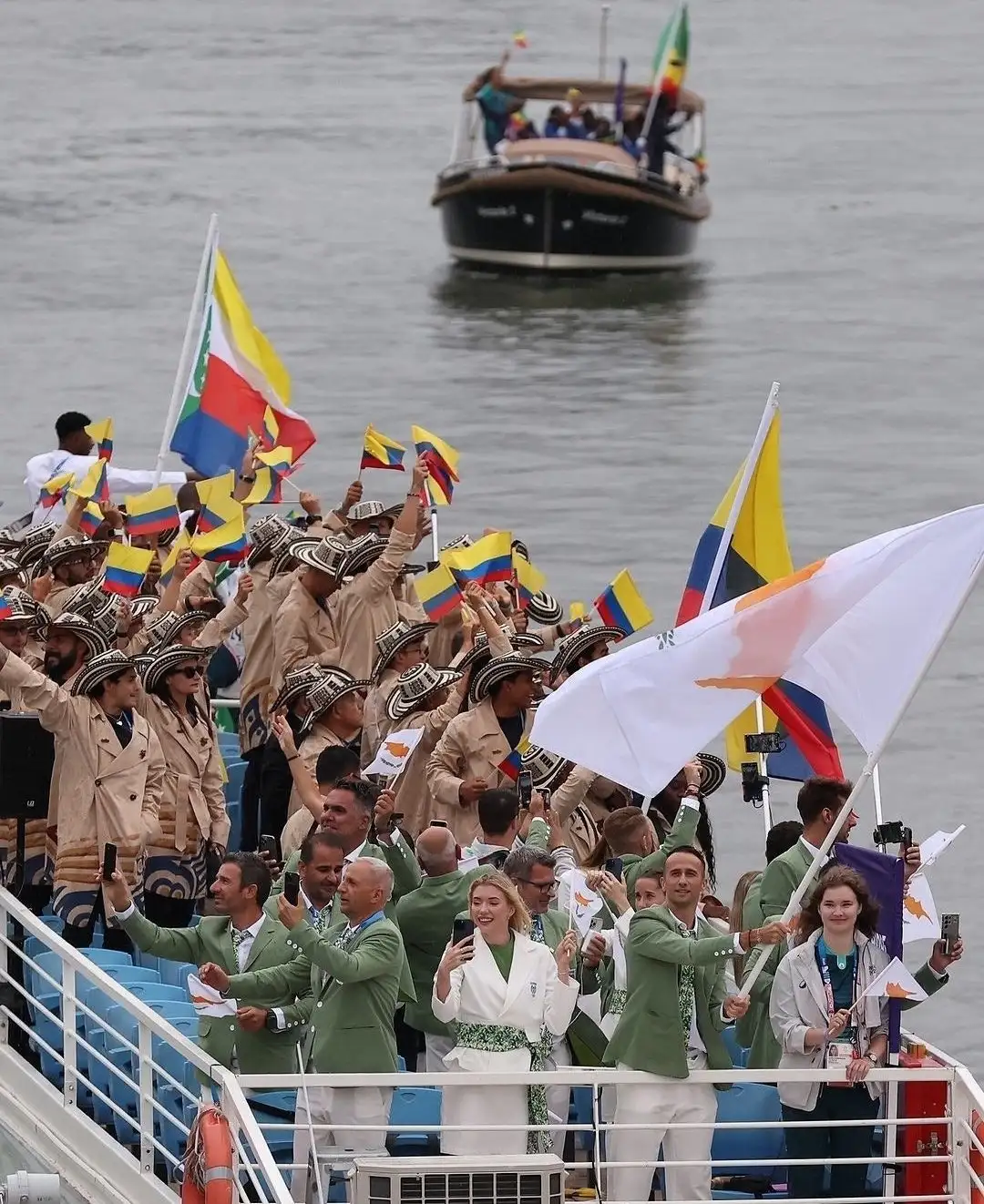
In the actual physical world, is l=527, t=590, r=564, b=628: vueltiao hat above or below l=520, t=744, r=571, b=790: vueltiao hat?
above

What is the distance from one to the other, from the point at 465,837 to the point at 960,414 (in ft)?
113

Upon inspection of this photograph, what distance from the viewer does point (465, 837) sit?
43.9ft

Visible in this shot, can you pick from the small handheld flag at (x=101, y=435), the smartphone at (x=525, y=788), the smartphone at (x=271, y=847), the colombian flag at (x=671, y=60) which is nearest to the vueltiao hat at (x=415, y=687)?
the smartphone at (x=271, y=847)

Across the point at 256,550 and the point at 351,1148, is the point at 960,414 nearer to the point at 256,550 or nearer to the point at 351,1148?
the point at 256,550

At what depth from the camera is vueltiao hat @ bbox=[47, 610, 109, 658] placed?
1349cm

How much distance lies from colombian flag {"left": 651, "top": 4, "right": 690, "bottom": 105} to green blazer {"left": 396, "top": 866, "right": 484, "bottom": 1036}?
3747 cm

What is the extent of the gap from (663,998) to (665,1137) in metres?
0.59

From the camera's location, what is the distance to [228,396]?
2039cm

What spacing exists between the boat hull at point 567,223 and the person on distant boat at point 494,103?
116 centimetres

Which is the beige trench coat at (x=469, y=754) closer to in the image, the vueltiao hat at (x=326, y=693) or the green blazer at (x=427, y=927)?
the vueltiao hat at (x=326, y=693)

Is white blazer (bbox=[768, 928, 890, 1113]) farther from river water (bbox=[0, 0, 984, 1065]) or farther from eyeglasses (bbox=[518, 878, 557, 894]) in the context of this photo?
river water (bbox=[0, 0, 984, 1065])

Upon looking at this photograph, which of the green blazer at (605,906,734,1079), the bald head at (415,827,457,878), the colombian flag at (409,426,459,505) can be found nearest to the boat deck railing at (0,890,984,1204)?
the green blazer at (605,906,734,1079)

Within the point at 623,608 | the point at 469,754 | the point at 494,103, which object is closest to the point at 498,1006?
the point at 469,754

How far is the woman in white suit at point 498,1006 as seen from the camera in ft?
34.2
